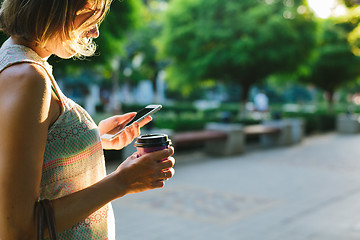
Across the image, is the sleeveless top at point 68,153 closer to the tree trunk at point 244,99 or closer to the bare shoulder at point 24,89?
the bare shoulder at point 24,89

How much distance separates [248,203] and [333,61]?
15.4 meters

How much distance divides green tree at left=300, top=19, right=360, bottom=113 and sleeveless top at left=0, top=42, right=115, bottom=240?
63.6 ft

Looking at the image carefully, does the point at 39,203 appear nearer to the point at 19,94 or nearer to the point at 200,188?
the point at 19,94

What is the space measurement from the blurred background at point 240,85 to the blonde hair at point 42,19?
0.92 meters

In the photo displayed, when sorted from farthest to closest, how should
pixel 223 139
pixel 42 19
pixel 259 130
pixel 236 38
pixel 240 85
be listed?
pixel 240 85 < pixel 236 38 < pixel 259 130 < pixel 223 139 < pixel 42 19

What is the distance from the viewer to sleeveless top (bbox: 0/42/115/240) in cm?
124

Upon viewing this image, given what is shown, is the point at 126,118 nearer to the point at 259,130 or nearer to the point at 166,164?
the point at 166,164

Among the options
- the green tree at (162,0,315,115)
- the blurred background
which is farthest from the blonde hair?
the green tree at (162,0,315,115)

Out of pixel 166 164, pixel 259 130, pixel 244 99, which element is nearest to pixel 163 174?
pixel 166 164

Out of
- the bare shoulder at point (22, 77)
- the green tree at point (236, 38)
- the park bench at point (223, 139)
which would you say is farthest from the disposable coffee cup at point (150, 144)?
the green tree at point (236, 38)

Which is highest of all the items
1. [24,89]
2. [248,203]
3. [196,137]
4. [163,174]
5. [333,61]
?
[333,61]

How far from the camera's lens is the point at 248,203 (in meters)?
6.45

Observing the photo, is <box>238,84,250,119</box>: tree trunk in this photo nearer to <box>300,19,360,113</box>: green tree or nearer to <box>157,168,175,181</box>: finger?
<box>300,19,360,113</box>: green tree

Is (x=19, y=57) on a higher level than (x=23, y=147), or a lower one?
higher
